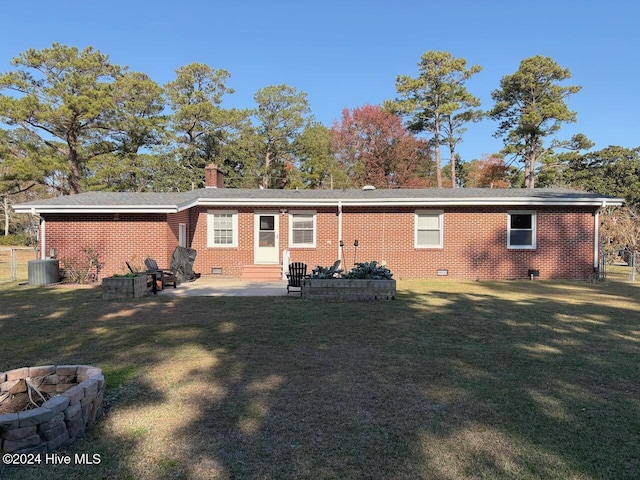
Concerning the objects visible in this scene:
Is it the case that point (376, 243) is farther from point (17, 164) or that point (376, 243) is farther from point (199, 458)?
point (17, 164)

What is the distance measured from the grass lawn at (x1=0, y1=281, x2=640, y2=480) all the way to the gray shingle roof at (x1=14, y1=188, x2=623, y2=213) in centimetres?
557

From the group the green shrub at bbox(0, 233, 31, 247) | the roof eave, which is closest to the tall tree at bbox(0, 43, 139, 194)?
the green shrub at bbox(0, 233, 31, 247)

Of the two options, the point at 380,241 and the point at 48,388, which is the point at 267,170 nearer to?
the point at 380,241

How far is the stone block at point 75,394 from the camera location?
124 inches

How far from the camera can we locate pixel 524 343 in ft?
19.5

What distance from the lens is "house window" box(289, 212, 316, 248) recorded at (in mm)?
15047

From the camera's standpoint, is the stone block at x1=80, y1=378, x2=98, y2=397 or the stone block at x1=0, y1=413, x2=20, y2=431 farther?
the stone block at x1=80, y1=378, x2=98, y2=397

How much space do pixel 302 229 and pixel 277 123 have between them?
24.3m

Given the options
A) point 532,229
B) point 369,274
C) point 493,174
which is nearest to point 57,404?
point 369,274

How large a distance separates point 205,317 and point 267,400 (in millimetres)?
4270

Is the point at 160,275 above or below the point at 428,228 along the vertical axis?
below

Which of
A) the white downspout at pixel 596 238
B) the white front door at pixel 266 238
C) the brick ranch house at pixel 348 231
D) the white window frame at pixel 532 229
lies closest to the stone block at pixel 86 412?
the brick ranch house at pixel 348 231

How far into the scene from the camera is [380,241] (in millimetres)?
14766

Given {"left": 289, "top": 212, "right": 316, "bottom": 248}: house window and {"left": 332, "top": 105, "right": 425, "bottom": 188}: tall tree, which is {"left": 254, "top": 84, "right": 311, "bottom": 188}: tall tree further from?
{"left": 289, "top": 212, "right": 316, "bottom": 248}: house window
